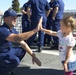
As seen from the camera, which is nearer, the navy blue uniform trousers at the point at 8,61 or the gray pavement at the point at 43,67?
the navy blue uniform trousers at the point at 8,61

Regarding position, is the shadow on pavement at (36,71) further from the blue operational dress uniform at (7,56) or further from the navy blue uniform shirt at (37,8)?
the navy blue uniform shirt at (37,8)

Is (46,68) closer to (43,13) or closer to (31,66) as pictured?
(31,66)

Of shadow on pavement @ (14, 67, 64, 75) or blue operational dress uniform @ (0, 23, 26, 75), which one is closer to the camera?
blue operational dress uniform @ (0, 23, 26, 75)

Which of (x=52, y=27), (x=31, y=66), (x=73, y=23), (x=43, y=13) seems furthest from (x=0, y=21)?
(x=73, y=23)

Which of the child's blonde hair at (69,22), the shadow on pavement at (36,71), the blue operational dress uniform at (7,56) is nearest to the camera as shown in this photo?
the child's blonde hair at (69,22)

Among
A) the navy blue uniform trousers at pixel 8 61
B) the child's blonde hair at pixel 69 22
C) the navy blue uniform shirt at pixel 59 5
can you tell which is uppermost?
the child's blonde hair at pixel 69 22

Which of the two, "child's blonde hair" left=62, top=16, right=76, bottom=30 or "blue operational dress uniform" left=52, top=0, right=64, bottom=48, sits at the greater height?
"child's blonde hair" left=62, top=16, right=76, bottom=30

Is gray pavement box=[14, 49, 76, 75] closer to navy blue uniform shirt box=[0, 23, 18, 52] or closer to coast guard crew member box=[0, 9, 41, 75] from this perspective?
coast guard crew member box=[0, 9, 41, 75]

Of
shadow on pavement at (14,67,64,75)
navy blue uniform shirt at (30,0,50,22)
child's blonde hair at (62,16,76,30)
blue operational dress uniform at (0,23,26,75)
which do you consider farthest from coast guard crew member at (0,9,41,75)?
navy blue uniform shirt at (30,0,50,22)

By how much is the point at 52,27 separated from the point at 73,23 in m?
4.55

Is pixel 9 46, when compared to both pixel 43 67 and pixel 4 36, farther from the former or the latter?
pixel 43 67

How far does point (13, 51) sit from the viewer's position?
549 centimetres

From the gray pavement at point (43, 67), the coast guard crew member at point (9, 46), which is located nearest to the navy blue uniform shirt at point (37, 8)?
the gray pavement at point (43, 67)

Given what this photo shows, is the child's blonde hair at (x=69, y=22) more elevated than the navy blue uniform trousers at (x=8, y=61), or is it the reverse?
the child's blonde hair at (x=69, y=22)
